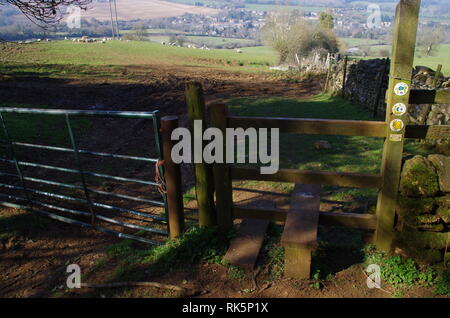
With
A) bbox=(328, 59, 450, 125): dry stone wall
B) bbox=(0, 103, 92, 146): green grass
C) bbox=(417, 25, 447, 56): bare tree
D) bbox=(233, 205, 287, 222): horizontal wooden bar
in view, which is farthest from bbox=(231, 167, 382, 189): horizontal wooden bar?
bbox=(417, 25, 447, 56): bare tree

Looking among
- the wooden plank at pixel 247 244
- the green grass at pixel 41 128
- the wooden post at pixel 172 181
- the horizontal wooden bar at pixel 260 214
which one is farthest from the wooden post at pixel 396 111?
the green grass at pixel 41 128

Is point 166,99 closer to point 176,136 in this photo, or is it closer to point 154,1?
point 176,136

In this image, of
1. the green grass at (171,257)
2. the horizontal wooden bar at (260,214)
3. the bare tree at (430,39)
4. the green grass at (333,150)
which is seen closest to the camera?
the green grass at (171,257)

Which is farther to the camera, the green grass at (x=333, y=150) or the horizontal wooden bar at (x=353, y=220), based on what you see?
the green grass at (x=333, y=150)

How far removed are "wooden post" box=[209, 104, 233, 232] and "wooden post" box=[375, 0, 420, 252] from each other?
150 centimetres

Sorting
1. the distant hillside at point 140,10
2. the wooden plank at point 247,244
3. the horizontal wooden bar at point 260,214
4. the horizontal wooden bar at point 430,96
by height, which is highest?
the distant hillside at point 140,10

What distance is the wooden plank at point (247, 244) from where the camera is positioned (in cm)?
340

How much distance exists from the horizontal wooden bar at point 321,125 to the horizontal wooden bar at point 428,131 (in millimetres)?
261

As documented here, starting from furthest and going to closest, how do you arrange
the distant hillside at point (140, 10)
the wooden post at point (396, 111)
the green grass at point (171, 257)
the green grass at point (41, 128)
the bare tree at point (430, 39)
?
1. the distant hillside at point (140, 10)
2. the bare tree at point (430, 39)
3. the green grass at point (41, 128)
4. the green grass at point (171, 257)
5. the wooden post at point (396, 111)

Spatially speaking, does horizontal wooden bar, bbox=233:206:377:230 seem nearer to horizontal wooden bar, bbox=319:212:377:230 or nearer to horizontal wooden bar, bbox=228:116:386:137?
horizontal wooden bar, bbox=319:212:377:230

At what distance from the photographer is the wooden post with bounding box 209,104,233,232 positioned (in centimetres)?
354

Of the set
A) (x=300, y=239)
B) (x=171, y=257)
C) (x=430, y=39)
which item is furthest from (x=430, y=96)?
(x=430, y=39)

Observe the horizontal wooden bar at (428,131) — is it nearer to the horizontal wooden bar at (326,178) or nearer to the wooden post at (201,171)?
the horizontal wooden bar at (326,178)
